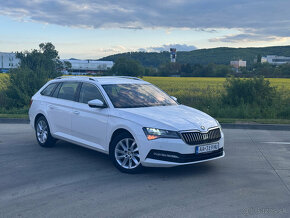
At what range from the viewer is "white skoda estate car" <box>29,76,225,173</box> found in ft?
19.1

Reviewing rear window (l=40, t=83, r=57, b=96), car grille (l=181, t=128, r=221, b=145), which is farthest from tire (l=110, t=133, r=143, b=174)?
rear window (l=40, t=83, r=57, b=96)

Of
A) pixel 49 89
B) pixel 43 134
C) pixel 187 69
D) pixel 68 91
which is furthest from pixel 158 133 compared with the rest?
pixel 187 69

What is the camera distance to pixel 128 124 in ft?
20.0

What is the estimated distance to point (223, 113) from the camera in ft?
48.8

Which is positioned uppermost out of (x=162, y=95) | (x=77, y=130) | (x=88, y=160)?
(x=162, y=95)

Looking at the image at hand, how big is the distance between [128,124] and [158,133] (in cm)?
59

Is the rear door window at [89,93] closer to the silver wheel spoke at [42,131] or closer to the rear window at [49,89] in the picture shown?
the rear window at [49,89]

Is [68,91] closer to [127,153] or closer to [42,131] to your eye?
[42,131]

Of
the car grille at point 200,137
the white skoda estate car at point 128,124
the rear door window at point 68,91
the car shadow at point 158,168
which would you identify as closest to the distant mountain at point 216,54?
the rear door window at point 68,91

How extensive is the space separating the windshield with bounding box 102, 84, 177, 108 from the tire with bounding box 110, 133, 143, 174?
72 centimetres

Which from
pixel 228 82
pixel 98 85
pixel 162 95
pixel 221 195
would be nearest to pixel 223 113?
pixel 228 82

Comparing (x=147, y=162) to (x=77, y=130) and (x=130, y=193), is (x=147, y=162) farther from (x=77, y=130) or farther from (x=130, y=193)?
(x=77, y=130)

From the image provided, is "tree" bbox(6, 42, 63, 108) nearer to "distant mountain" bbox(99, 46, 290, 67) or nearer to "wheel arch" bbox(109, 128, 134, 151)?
"wheel arch" bbox(109, 128, 134, 151)

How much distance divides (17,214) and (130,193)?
1.56 meters
